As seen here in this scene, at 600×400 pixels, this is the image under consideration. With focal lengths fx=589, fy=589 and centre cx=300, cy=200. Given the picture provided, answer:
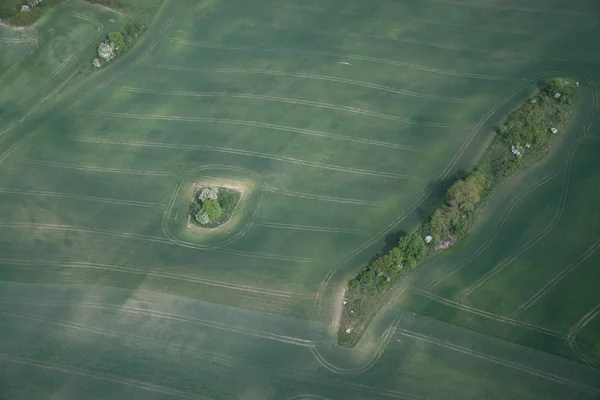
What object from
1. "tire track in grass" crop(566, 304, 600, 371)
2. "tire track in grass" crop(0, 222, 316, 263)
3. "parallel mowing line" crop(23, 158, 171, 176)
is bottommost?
"tire track in grass" crop(566, 304, 600, 371)

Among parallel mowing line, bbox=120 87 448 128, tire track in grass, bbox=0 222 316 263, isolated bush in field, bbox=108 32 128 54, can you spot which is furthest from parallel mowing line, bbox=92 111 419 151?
tire track in grass, bbox=0 222 316 263

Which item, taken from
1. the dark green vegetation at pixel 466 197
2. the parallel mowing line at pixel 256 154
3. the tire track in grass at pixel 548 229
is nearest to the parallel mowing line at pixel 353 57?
the dark green vegetation at pixel 466 197

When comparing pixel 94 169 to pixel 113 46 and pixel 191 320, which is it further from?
pixel 191 320

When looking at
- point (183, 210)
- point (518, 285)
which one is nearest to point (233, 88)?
point (183, 210)

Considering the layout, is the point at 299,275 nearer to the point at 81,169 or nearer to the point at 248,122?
the point at 248,122

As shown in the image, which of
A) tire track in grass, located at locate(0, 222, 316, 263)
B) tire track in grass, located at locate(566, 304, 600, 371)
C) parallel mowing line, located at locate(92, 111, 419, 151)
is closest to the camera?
tire track in grass, located at locate(566, 304, 600, 371)

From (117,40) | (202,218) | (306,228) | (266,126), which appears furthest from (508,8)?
(117,40)

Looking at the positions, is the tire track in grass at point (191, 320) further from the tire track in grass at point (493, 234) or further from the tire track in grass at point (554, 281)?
the tire track in grass at point (554, 281)

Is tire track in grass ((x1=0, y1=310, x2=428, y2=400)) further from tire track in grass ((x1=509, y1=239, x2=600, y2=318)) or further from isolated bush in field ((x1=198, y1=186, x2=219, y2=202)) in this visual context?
isolated bush in field ((x1=198, y1=186, x2=219, y2=202))
